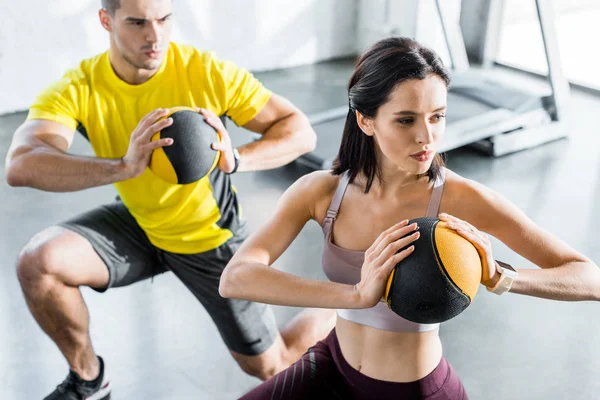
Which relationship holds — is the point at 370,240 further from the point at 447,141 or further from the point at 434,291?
the point at 447,141

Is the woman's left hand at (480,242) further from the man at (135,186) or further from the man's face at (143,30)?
the man's face at (143,30)

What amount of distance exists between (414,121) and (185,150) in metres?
0.72

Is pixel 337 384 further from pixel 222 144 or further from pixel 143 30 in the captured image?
pixel 143 30

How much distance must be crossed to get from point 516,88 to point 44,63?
3122 millimetres

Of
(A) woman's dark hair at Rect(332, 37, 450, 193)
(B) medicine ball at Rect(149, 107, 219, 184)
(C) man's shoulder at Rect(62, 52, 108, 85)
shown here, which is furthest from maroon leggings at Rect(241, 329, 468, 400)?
(C) man's shoulder at Rect(62, 52, 108, 85)

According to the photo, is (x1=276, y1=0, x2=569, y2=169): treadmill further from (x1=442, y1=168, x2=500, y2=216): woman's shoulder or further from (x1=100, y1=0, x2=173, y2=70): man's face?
(x1=442, y1=168, x2=500, y2=216): woman's shoulder

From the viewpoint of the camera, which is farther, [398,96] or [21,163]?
[21,163]

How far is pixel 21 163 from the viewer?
2264 millimetres

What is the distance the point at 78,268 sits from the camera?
237 centimetres

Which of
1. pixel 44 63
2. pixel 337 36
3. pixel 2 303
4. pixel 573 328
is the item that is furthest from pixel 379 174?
pixel 337 36

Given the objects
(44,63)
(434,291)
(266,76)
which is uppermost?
(434,291)

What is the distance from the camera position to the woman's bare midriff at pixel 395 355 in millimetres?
1743

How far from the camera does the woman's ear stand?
1.74m

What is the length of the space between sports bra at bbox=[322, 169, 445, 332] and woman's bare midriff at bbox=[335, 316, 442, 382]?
0.7 inches
